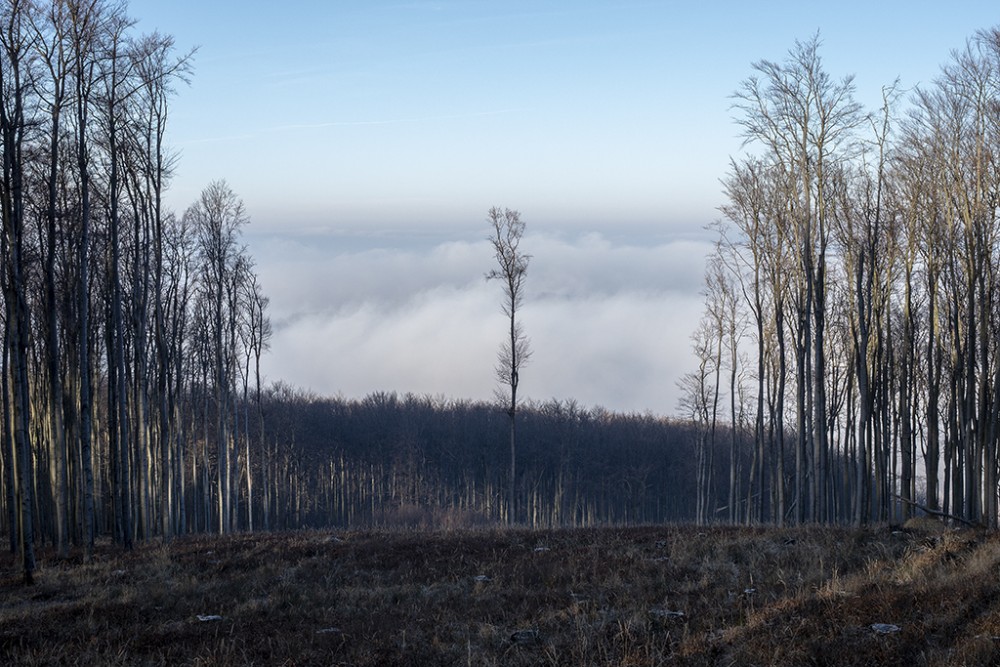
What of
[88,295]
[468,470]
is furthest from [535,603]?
[468,470]

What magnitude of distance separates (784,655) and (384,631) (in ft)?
16.9

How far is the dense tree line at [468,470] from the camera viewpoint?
75.2m

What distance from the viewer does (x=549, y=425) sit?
94.7m

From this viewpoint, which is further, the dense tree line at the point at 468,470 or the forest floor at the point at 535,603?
the dense tree line at the point at 468,470

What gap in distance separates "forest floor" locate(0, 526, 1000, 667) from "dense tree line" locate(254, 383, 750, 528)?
55.1 metres

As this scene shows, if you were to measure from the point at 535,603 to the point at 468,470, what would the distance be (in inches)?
2855

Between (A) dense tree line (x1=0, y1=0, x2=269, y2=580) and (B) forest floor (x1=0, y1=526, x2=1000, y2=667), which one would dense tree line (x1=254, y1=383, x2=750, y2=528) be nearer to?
(A) dense tree line (x1=0, y1=0, x2=269, y2=580)

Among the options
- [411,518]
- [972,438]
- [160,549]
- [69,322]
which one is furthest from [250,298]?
[411,518]

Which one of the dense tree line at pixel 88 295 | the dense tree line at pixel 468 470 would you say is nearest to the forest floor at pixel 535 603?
the dense tree line at pixel 88 295

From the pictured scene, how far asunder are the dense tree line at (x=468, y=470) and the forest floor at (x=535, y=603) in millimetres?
55075

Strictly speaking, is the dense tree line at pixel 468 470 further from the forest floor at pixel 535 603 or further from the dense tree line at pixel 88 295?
the forest floor at pixel 535 603

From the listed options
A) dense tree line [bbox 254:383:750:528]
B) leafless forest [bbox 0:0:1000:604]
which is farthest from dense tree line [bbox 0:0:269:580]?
dense tree line [bbox 254:383:750:528]

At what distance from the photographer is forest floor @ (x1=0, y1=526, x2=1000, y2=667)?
8.81 meters

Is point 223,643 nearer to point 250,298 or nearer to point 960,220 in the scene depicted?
point 960,220
